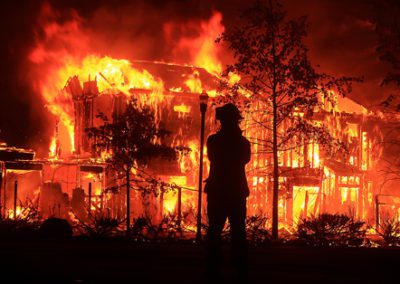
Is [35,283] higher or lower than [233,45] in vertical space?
lower

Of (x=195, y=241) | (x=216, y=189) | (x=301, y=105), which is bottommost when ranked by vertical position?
(x=195, y=241)

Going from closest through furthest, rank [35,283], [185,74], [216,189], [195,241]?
[35,283]
[216,189]
[195,241]
[185,74]

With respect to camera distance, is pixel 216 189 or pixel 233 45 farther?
pixel 233 45

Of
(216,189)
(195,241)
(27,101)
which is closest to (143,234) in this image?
(195,241)

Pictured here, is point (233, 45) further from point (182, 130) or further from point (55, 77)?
point (55, 77)

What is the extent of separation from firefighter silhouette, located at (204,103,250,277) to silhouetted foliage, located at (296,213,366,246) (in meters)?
9.22

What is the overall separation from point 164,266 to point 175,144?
24.4 metres

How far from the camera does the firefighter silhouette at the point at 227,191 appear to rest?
649cm

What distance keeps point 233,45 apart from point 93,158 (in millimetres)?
15787

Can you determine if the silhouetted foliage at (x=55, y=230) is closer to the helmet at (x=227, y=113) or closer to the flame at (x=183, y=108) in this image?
the helmet at (x=227, y=113)

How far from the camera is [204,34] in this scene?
43.1 meters

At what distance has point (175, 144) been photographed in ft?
106

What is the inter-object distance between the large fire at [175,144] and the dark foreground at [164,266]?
1753cm

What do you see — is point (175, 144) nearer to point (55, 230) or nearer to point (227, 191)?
point (55, 230)
